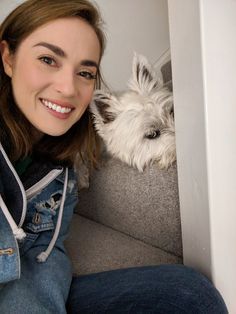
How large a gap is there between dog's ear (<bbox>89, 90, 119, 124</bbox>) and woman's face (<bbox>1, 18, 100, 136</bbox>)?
0.25m

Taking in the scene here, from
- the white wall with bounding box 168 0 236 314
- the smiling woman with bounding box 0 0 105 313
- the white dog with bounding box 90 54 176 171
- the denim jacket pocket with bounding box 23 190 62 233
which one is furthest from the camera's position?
the white dog with bounding box 90 54 176 171

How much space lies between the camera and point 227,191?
70 centimetres

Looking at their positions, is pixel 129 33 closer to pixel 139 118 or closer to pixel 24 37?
pixel 139 118

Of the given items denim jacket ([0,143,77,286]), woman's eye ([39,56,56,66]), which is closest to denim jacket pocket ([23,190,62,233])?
denim jacket ([0,143,77,286])

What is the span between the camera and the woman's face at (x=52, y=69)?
75 cm

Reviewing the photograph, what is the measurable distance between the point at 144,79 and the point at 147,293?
2.11 feet

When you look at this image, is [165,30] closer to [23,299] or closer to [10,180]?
[10,180]

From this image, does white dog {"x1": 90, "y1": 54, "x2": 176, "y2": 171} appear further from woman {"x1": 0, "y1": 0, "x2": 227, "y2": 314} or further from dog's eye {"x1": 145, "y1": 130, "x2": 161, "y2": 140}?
woman {"x1": 0, "y1": 0, "x2": 227, "y2": 314}

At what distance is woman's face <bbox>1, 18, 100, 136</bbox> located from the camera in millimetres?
755

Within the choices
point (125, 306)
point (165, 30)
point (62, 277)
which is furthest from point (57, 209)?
point (165, 30)

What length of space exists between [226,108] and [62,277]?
545 mm

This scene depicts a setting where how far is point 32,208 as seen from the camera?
0.84 metres

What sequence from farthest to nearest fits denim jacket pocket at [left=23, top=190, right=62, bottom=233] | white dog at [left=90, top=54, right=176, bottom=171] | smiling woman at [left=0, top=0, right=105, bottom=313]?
white dog at [left=90, top=54, right=176, bottom=171]
denim jacket pocket at [left=23, top=190, right=62, bottom=233]
smiling woman at [left=0, top=0, right=105, bottom=313]

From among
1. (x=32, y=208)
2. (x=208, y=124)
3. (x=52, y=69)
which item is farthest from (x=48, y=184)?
(x=208, y=124)
